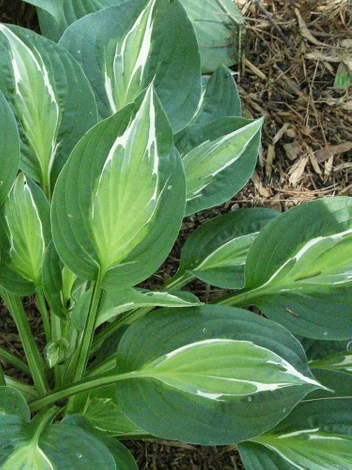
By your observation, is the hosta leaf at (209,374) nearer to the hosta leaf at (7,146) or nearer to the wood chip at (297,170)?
the hosta leaf at (7,146)

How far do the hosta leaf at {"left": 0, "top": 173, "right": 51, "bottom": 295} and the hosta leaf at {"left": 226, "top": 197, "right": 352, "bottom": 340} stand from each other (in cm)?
36

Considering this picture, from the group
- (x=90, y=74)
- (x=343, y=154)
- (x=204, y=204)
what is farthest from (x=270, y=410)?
(x=343, y=154)

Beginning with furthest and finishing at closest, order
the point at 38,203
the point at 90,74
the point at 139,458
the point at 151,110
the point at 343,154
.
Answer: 1. the point at 343,154
2. the point at 139,458
3. the point at 90,74
4. the point at 38,203
5. the point at 151,110

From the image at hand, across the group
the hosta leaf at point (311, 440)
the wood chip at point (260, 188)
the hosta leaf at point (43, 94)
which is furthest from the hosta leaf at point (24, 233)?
the wood chip at point (260, 188)

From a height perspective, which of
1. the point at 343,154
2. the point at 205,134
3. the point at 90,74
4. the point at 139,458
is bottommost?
the point at 139,458

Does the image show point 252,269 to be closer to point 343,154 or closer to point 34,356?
point 34,356

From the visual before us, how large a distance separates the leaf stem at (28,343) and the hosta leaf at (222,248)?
0.29 m

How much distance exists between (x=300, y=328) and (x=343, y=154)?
669 mm

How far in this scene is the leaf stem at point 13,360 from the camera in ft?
3.59

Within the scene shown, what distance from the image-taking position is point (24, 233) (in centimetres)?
91

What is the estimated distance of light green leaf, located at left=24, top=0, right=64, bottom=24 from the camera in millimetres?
1086

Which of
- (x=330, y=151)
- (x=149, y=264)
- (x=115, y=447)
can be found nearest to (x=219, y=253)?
(x=149, y=264)

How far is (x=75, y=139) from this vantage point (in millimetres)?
969

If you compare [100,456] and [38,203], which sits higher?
[38,203]
